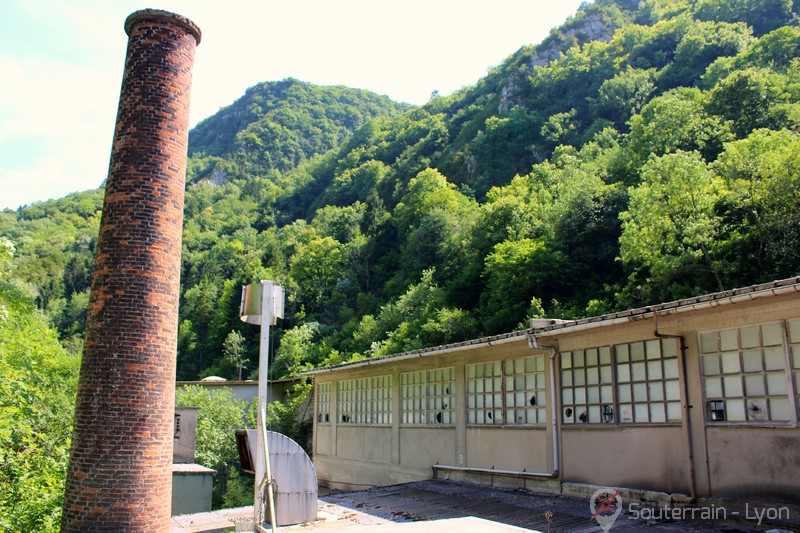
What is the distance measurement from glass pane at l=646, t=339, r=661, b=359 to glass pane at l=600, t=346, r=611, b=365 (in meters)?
0.87

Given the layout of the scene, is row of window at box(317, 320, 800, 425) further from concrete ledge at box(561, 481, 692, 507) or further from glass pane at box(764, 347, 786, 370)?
concrete ledge at box(561, 481, 692, 507)

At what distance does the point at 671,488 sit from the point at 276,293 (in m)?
6.57

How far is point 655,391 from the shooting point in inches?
405

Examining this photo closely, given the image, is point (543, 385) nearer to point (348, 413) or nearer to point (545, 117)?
point (348, 413)

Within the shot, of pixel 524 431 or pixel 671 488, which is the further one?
pixel 524 431

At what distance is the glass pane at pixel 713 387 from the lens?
923 centimetres

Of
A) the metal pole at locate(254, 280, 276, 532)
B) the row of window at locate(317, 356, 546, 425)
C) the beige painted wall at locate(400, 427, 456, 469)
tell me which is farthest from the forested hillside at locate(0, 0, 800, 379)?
the metal pole at locate(254, 280, 276, 532)

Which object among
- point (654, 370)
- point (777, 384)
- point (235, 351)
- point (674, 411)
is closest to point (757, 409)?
point (777, 384)

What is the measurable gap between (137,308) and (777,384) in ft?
31.2

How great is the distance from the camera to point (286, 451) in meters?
9.85

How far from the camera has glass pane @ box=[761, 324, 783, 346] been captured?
856 centimetres

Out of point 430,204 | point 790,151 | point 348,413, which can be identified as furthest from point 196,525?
point 430,204

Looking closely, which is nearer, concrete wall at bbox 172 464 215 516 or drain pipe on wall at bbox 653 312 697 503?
drain pipe on wall at bbox 653 312 697 503

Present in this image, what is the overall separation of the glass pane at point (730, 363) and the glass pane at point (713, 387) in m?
0.18
